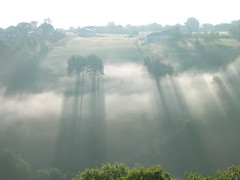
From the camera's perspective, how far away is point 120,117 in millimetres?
66375

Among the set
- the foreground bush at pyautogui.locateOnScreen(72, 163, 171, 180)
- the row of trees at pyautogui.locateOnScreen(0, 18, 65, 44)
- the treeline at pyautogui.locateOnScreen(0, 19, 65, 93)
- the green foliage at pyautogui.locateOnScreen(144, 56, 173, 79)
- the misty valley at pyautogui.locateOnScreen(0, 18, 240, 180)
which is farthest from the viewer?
the row of trees at pyautogui.locateOnScreen(0, 18, 65, 44)

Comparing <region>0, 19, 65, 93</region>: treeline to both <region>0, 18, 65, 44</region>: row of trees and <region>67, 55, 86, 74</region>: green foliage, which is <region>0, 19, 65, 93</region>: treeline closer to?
<region>67, 55, 86, 74</region>: green foliage

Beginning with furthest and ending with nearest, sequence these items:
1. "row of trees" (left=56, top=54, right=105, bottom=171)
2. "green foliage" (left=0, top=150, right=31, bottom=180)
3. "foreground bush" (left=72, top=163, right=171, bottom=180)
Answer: "row of trees" (left=56, top=54, right=105, bottom=171)
"green foliage" (left=0, top=150, right=31, bottom=180)
"foreground bush" (left=72, top=163, right=171, bottom=180)

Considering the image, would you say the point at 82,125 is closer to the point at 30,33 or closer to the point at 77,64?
the point at 77,64

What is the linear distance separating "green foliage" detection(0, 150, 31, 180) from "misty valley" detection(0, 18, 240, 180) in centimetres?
16

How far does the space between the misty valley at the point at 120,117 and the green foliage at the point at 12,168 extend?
0.53 ft

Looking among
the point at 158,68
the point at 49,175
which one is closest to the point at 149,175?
the point at 49,175

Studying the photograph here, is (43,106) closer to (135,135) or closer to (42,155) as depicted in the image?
(42,155)

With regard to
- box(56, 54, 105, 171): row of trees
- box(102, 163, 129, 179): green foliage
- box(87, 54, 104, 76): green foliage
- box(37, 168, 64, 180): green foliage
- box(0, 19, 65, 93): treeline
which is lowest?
box(102, 163, 129, 179): green foliage

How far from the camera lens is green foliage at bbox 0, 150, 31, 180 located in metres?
42.2

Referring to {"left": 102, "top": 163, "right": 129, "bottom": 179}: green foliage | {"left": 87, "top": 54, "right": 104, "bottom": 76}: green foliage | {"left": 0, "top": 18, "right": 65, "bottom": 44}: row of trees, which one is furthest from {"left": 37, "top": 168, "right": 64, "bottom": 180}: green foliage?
{"left": 0, "top": 18, "right": 65, "bottom": 44}: row of trees

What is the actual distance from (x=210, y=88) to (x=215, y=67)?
26.6 meters

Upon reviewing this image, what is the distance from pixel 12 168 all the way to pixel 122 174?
935 inches

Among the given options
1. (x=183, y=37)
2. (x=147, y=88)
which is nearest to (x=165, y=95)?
(x=147, y=88)
